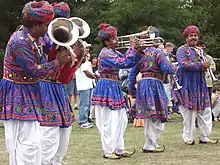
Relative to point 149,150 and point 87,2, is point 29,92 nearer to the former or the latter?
point 149,150

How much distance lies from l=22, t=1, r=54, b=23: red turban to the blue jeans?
7029 mm

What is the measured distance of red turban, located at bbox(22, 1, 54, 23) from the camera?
4.82 m

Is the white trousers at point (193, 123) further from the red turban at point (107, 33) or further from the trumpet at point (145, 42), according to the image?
the red turban at point (107, 33)

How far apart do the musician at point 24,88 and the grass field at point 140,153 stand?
7.63ft

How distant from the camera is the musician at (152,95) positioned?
795cm

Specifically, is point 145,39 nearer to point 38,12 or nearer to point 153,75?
point 153,75

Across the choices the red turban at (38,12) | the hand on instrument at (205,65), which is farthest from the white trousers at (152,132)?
the red turban at (38,12)

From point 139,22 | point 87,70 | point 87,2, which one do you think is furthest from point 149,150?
point 87,2

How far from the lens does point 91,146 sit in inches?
345

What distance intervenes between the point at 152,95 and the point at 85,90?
4216mm

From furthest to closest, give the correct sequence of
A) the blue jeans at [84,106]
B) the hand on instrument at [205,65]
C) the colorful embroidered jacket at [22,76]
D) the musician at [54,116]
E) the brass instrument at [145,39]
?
the blue jeans at [84,106] < the hand on instrument at [205,65] < the brass instrument at [145,39] < the musician at [54,116] < the colorful embroidered jacket at [22,76]

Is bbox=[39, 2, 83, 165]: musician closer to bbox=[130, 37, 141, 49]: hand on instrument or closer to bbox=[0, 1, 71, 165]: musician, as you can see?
bbox=[0, 1, 71, 165]: musician

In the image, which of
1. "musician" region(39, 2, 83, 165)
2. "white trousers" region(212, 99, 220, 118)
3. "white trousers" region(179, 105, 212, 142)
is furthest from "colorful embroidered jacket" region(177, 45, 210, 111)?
"white trousers" region(212, 99, 220, 118)

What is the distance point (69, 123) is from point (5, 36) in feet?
75.9
